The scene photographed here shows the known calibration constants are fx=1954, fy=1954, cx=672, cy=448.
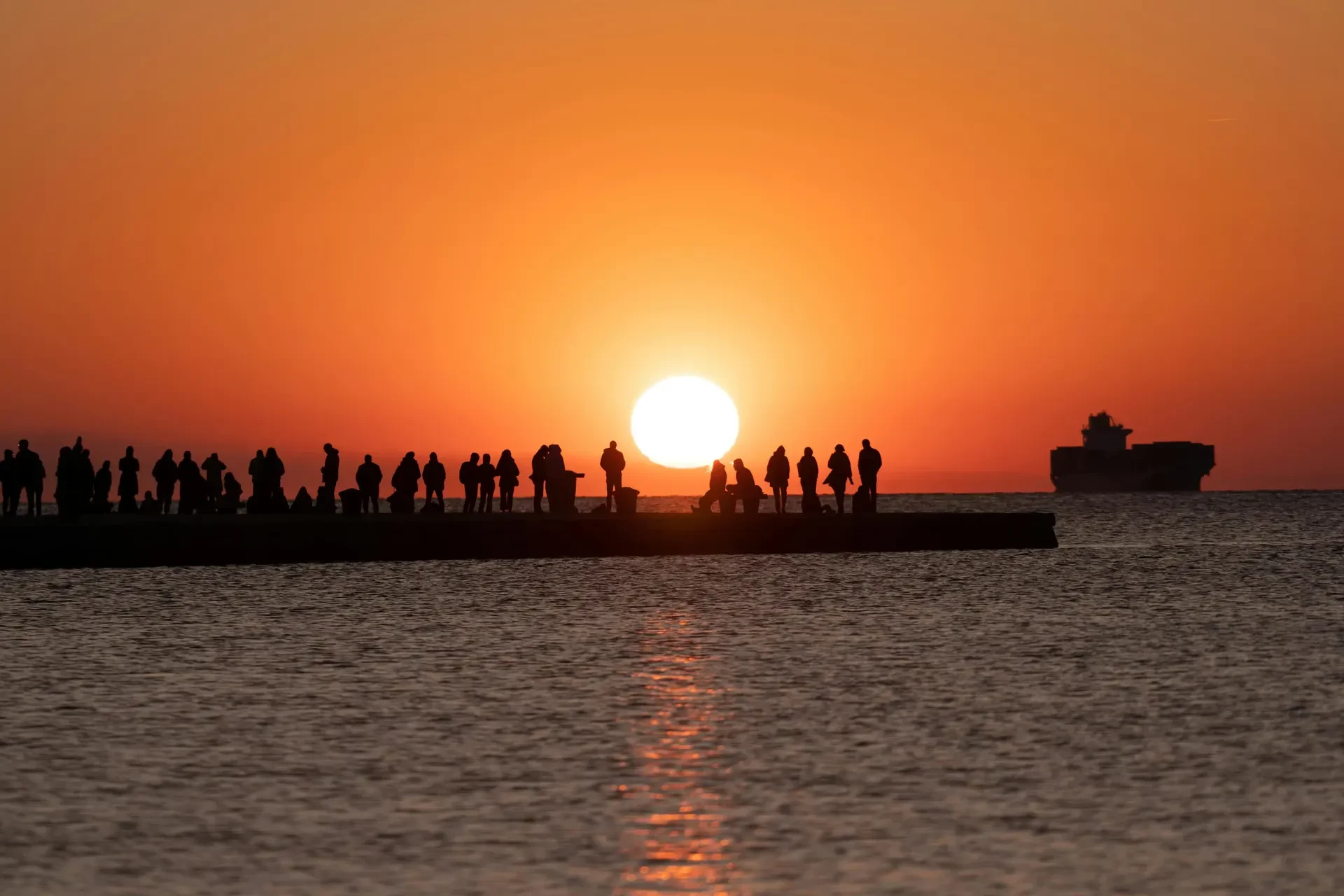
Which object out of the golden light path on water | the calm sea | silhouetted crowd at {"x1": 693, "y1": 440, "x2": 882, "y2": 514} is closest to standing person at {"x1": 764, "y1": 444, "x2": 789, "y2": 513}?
silhouetted crowd at {"x1": 693, "y1": 440, "x2": 882, "y2": 514}

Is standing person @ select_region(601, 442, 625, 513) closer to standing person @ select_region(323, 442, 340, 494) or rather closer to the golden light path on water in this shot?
standing person @ select_region(323, 442, 340, 494)

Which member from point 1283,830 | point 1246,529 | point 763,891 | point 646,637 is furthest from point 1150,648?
point 1246,529

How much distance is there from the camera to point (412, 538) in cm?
4569

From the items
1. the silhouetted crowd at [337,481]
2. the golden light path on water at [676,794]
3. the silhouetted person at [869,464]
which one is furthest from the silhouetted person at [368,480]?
the golden light path on water at [676,794]

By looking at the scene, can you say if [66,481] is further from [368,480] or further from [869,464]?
[869,464]

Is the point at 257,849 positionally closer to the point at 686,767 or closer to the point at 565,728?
the point at 686,767

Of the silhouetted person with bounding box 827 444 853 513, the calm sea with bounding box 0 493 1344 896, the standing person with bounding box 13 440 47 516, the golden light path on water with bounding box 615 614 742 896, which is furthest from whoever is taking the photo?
the silhouetted person with bounding box 827 444 853 513

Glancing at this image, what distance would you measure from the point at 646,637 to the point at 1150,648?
7.59 m

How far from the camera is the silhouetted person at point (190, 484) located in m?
43.5

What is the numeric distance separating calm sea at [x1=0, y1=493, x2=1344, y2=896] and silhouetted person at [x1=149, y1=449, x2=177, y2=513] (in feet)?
16.6

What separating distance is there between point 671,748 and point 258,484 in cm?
2892

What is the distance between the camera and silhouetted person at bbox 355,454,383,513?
44844 mm

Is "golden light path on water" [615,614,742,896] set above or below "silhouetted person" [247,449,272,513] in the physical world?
below

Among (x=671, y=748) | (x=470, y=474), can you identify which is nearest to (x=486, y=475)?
(x=470, y=474)
